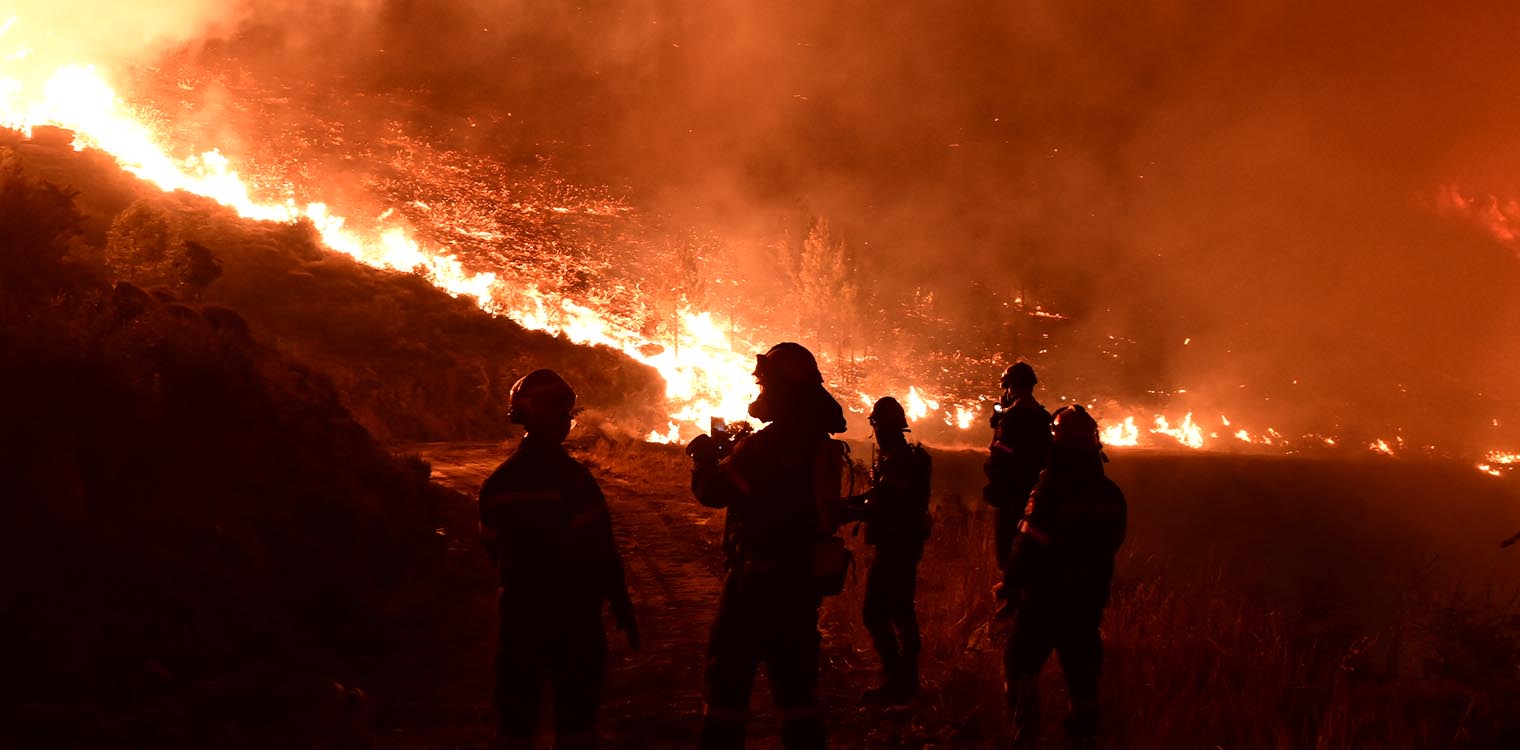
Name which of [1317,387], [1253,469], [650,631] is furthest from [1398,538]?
[1317,387]

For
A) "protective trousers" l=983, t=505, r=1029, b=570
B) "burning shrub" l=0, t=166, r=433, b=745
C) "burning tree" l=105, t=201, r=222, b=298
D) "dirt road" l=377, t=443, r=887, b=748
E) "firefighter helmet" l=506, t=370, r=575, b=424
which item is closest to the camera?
"firefighter helmet" l=506, t=370, r=575, b=424

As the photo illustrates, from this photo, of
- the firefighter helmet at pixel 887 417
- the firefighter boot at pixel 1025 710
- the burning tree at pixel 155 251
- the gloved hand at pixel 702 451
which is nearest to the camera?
the gloved hand at pixel 702 451

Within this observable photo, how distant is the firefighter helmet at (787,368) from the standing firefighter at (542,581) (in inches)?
43.4

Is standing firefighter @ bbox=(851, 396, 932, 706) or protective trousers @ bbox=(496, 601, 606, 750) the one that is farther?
standing firefighter @ bbox=(851, 396, 932, 706)

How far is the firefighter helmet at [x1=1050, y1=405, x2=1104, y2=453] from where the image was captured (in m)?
4.61

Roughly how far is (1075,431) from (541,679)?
3284 mm

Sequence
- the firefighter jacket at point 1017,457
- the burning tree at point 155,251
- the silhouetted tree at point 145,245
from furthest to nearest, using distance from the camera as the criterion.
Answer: the burning tree at point 155,251
the silhouetted tree at point 145,245
the firefighter jacket at point 1017,457

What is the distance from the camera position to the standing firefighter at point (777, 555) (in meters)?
4.01

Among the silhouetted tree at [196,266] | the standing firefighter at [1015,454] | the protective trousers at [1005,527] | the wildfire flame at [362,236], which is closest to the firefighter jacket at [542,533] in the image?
the standing firefighter at [1015,454]

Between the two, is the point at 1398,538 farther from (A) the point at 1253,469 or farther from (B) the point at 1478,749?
(B) the point at 1478,749

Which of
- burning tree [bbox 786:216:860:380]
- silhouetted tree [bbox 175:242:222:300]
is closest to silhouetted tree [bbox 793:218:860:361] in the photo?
burning tree [bbox 786:216:860:380]

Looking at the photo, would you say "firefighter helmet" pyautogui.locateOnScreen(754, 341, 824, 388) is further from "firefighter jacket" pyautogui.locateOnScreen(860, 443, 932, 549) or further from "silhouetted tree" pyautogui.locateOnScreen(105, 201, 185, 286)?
"silhouetted tree" pyautogui.locateOnScreen(105, 201, 185, 286)

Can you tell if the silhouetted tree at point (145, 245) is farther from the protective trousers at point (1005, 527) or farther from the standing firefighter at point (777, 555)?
the standing firefighter at point (777, 555)

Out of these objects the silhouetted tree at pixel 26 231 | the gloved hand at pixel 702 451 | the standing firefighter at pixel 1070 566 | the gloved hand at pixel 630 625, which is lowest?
the gloved hand at pixel 630 625
